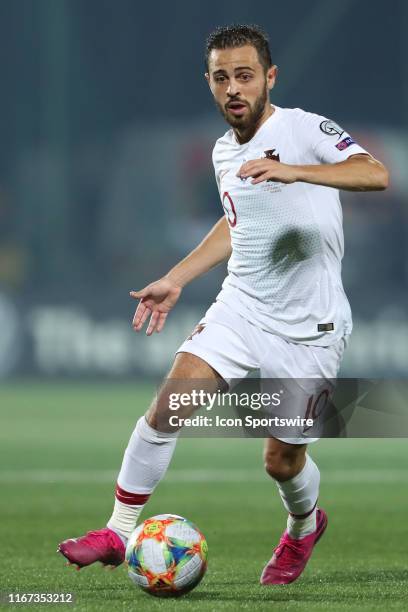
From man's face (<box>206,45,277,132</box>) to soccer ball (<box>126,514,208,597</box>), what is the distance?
163cm

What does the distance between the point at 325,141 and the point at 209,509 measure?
10.8 feet

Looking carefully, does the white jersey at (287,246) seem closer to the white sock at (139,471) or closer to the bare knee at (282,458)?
the bare knee at (282,458)

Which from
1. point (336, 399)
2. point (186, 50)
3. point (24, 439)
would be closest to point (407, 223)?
point (186, 50)

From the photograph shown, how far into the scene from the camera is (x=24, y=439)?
12.0m

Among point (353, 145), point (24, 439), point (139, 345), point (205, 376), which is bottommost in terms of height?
point (139, 345)

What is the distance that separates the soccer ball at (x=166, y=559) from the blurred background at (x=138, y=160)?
39.0 feet

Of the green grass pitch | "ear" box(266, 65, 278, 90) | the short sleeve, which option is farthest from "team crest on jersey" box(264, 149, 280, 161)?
the green grass pitch

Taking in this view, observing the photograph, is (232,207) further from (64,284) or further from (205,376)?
(64,284)

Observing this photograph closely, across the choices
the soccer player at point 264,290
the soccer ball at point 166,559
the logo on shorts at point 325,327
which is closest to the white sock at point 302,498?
the soccer player at point 264,290

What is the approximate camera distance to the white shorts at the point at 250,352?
5.59m

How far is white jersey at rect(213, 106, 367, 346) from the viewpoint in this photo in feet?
18.9

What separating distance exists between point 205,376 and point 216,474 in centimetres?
A: 470

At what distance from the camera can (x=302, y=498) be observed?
233 inches

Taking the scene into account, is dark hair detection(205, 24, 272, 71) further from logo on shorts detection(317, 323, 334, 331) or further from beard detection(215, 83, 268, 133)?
logo on shorts detection(317, 323, 334, 331)
